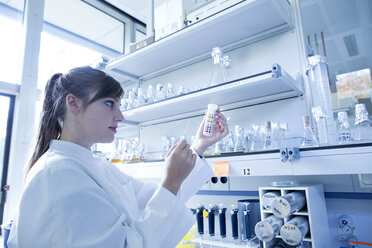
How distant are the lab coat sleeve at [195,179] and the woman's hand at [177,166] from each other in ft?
0.80

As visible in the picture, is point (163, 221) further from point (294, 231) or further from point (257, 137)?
point (257, 137)

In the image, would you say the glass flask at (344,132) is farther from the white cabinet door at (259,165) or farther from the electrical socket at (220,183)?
the electrical socket at (220,183)

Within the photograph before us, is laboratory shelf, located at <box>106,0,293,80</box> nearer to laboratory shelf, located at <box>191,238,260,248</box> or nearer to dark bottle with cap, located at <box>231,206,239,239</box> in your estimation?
dark bottle with cap, located at <box>231,206,239,239</box>

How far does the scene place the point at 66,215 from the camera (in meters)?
0.51

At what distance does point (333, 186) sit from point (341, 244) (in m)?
0.26

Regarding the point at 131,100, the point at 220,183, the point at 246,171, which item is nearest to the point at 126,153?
the point at 131,100

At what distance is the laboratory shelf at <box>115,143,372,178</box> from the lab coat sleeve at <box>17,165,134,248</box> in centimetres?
59

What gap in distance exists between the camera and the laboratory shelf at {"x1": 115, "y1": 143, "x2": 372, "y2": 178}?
0.77 meters

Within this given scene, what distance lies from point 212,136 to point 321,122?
481 mm

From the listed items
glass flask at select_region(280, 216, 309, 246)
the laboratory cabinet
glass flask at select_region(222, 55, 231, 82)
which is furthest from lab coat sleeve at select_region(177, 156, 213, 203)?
glass flask at select_region(222, 55, 231, 82)

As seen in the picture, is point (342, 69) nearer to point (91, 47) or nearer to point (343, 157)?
point (343, 157)

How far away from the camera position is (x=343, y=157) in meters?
0.80

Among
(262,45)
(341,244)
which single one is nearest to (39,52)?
(262,45)

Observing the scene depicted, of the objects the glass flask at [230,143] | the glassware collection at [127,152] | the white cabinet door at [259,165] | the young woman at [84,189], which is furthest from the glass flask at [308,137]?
the glassware collection at [127,152]
